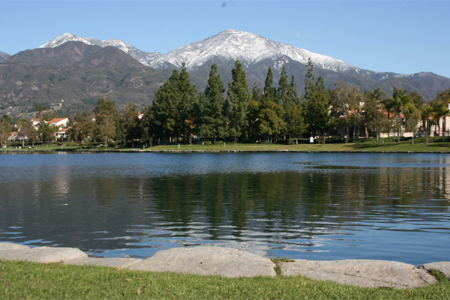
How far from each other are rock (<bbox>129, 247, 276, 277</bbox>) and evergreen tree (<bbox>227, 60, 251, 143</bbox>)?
395ft

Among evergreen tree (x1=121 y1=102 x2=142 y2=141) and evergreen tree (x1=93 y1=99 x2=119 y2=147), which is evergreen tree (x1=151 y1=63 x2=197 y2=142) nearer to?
evergreen tree (x1=121 y1=102 x2=142 y2=141)

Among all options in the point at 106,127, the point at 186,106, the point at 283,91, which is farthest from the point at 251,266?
the point at 106,127

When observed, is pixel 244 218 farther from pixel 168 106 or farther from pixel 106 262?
pixel 168 106

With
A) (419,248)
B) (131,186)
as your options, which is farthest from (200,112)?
(419,248)

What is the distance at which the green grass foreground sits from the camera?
901cm

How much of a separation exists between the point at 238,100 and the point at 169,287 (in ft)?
413

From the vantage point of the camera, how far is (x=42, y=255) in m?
12.7

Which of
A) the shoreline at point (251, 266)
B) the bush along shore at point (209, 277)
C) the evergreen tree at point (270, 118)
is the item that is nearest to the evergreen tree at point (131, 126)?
the evergreen tree at point (270, 118)

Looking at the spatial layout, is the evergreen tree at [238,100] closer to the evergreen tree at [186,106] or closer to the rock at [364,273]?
the evergreen tree at [186,106]

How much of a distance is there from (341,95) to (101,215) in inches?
4312

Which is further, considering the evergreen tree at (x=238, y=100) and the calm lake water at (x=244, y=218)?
the evergreen tree at (x=238, y=100)

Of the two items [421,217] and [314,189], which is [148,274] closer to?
[421,217]

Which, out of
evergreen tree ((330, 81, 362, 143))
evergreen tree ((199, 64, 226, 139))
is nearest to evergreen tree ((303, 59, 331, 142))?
evergreen tree ((330, 81, 362, 143))

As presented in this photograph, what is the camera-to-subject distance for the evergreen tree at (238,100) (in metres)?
133
